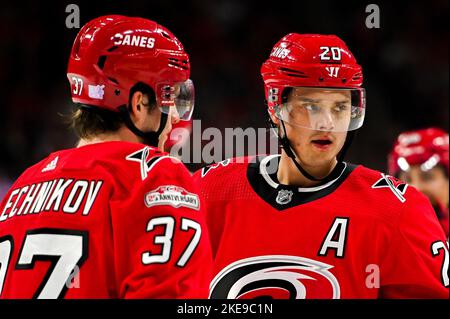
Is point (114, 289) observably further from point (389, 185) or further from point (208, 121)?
point (208, 121)

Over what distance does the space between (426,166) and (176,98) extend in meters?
2.96

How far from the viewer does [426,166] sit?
5.13 m

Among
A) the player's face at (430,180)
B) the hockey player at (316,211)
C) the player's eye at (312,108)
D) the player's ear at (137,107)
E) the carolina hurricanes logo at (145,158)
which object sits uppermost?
the player's ear at (137,107)

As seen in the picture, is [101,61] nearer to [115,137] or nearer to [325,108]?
[115,137]

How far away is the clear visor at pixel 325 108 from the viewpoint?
2863 mm

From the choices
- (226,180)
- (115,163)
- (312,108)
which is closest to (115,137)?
(115,163)

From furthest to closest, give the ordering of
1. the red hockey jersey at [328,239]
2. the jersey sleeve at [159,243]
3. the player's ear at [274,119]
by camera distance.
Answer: the player's ear at [274,119] < the red hockey jersey at [328,239] < the jersey sleeve at [159,243]

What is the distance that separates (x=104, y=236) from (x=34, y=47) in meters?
5.40

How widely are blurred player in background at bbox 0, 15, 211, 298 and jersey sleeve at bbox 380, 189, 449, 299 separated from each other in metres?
0.76

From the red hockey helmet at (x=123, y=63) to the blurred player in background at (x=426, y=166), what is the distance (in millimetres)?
2869

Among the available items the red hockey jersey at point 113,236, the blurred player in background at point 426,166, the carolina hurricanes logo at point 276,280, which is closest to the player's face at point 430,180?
the blurred player in background at point 426,166

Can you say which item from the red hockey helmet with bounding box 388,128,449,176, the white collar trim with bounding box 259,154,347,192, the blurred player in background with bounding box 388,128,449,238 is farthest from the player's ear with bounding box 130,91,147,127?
the red hockey helmet with bounding box 388,128,449,176

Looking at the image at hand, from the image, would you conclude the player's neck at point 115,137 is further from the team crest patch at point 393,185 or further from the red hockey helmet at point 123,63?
the team crest patch at point 393,185

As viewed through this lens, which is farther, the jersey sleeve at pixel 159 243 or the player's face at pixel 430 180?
the player's face at pixel 430 180
